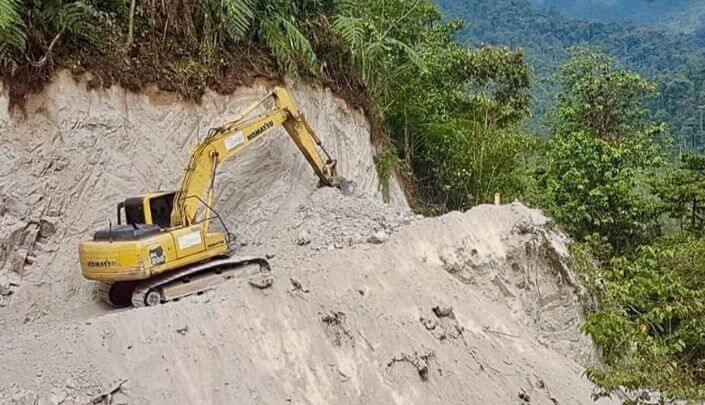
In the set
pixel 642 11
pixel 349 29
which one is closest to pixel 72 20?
pixel 349 29

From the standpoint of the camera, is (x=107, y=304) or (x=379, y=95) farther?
(x=379, y=95)

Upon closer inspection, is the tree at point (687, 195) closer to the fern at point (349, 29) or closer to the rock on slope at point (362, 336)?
the fern at point (349, 29)

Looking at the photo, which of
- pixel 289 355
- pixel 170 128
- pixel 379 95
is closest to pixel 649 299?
pixel 379 95

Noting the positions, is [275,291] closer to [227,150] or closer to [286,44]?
[227,150]

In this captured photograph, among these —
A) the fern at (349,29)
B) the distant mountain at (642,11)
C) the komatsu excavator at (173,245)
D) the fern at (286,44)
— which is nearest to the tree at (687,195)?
the fern at (349,29)

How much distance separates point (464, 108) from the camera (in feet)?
60.8

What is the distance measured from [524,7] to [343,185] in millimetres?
125466

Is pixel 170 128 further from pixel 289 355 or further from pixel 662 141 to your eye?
pixel 662 141

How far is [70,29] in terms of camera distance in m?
11.3

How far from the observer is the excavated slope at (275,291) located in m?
7.33

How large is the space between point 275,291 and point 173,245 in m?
1.62

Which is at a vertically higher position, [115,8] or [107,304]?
[115,8]

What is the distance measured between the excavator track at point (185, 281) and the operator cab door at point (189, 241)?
0.21 metres

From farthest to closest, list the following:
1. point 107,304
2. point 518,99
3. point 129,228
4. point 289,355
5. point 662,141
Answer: point 662,141, point 518,99, point 107,304, point 129,228, point 289,355
